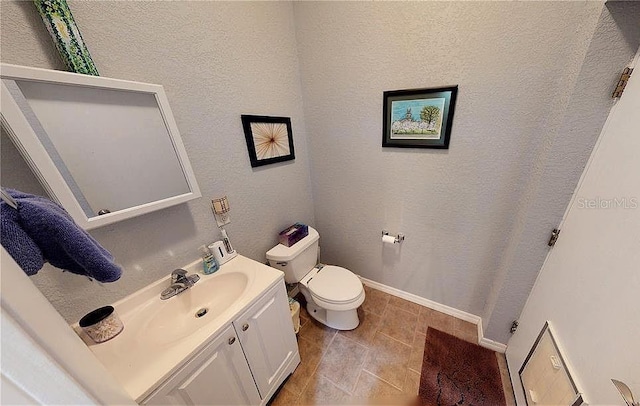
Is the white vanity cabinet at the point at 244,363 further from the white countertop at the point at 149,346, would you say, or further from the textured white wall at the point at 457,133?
the textured white wall at the point at 457,133

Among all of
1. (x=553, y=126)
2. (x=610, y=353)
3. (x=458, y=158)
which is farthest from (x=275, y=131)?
(x=610, y=353)

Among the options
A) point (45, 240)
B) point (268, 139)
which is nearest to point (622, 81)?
point (268, 139)

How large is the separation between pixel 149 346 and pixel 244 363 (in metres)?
0.39

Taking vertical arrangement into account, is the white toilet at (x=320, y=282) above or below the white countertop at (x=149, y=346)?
below

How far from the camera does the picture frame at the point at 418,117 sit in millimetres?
1175

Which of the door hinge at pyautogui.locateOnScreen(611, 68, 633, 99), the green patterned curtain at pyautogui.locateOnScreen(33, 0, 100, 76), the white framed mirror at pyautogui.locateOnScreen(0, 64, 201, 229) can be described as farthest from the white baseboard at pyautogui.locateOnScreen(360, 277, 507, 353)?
the green patterned curtain at pyautogui.locateOnScreen(33, 0, 100, 76)

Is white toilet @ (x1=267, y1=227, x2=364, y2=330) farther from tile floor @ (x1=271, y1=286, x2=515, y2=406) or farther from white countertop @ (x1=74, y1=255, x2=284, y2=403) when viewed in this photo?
white countertop @ (x1=74, y1=255, x2=284, y2=403)

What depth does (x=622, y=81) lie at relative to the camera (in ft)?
2.41

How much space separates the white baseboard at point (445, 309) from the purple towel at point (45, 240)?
1837 mm

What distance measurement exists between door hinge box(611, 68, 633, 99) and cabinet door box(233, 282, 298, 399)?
155cm

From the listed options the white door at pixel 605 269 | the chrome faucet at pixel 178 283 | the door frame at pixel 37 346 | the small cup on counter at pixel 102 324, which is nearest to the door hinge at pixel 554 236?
the white door at pixel 605 269

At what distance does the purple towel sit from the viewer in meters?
0.41

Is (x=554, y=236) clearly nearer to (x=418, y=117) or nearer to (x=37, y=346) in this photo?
(x=418, y=117)

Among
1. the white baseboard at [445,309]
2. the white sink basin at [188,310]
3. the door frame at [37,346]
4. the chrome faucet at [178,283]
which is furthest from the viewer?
the white baseboard at [445,309]
